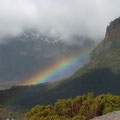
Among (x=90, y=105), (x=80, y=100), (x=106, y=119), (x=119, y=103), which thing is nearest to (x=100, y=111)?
(x=90, y=105)

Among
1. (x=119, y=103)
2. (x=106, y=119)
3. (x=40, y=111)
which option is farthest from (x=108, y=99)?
(x=106, y=119)

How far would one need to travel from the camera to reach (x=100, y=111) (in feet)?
178

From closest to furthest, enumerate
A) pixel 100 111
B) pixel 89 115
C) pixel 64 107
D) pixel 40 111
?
pixel 89 115, pixel 100 111, pixel 64 107, pixel 40 111

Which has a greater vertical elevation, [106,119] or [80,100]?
[80,100]

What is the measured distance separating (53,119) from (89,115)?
848 cm

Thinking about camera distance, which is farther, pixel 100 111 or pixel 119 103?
pixel 119 103

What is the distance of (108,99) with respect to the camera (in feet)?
203

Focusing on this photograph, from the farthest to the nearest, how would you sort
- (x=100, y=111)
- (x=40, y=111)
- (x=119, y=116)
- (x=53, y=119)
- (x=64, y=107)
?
1. (x=40, y=111)
2. (x=64, y=107)
3. (x=100, y=111)
4. (x=53, y=119)
5. (x=119, y=116)

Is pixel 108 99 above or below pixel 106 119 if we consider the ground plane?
above

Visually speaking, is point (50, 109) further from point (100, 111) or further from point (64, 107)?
point (100, 111)

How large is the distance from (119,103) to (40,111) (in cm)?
1944

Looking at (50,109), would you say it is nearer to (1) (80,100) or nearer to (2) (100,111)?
(1) (80,100)

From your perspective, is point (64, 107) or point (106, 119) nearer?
point (106, 119)

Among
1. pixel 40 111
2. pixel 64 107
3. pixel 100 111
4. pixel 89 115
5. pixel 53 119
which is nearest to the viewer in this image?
pixel 53 119
